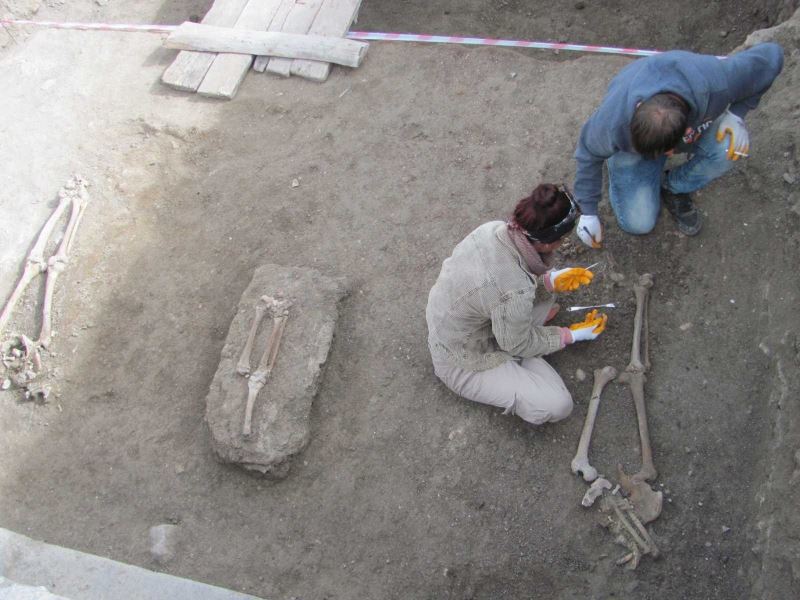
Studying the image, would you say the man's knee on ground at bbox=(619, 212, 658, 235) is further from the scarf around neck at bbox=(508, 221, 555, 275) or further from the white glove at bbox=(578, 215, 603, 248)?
the scarf around neck at bbox=(508, 221, 555, 275)

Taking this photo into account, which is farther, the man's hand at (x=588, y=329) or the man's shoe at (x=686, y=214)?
the man's shoe at (x=686, y=214)

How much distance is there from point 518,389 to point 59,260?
361cm

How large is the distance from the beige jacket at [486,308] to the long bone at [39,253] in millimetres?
3217

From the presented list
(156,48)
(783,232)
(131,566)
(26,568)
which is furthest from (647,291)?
(156,48)

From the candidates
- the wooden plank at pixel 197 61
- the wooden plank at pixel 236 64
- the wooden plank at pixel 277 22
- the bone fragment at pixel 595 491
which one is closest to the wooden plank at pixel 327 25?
the wooden plank at pixel 277 22

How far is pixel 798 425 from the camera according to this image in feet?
10.0

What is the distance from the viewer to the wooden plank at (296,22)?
5773mm

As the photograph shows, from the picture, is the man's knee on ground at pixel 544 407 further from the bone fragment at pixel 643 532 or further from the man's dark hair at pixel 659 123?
the man's dark hair at pixel 659 123

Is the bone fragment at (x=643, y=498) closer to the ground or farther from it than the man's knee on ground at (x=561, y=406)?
closer to the ground

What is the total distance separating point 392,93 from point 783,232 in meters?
3.26

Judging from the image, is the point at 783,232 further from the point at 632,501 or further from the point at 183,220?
the point at 183,220

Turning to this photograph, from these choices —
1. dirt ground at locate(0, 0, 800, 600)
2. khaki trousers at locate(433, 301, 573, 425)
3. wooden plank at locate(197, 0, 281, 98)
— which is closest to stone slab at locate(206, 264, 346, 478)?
dirt ground at locate(0, 0, 800, 600)

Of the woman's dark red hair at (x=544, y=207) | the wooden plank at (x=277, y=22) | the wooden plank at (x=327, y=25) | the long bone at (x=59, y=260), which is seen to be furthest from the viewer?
the wooden plank at (x=277, y=22)

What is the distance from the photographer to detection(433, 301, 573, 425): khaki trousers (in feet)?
11.4
